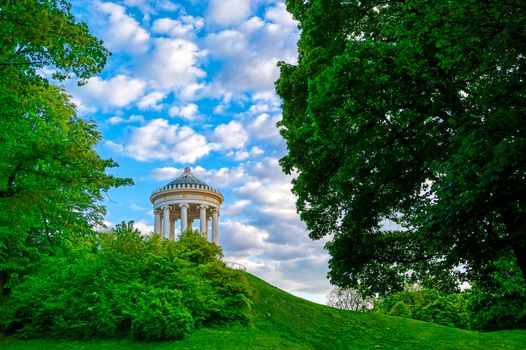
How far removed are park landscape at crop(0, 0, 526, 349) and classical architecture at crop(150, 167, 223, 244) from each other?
21.1 metres

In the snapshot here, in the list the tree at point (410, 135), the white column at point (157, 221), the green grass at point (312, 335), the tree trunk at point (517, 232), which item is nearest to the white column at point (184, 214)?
the white column at point (157, 221)

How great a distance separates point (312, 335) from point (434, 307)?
17.6m

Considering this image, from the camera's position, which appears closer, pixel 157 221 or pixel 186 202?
pixel 186 202

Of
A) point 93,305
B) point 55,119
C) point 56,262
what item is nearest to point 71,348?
point 93,305

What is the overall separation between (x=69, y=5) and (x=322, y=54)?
685cm

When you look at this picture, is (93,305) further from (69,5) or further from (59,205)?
(69,5)

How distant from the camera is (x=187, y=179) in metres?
49.2

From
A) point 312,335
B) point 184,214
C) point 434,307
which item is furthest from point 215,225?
point 312,335

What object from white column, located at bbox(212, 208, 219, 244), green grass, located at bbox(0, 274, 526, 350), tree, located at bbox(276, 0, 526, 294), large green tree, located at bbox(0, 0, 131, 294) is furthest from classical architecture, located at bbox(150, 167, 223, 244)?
tree, located at bbox(276, 0, 526, 294)

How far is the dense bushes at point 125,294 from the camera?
1866 cm

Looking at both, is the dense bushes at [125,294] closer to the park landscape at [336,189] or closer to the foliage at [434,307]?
the park landscape at [336,189]

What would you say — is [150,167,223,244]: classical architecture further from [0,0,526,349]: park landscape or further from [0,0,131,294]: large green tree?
[0,0,131,294]: large green tree

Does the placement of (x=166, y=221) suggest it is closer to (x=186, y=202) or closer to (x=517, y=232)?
(x=186, y=202)

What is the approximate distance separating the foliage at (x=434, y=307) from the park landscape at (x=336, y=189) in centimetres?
666
